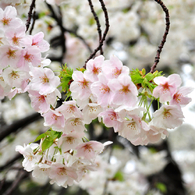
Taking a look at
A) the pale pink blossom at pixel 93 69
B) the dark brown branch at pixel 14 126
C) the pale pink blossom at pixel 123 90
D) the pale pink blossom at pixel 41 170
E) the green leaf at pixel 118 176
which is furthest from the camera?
the green leaf at pixel 118 176

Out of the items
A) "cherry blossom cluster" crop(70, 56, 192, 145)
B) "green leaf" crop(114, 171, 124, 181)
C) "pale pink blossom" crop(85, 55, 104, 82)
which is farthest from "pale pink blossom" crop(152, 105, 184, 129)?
"green leaf" crop(114, 171, 124, 181)

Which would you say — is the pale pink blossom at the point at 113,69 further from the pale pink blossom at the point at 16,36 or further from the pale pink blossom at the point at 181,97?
the pale pink blossom at the point at 16,36

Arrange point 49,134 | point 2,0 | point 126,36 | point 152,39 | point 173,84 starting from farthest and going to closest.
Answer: point 152,39 < point 126,36 < point 2,0 < point 49,134 < point 173,84

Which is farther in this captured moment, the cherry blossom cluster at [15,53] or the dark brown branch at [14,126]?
the dark brown branch at [14,126]

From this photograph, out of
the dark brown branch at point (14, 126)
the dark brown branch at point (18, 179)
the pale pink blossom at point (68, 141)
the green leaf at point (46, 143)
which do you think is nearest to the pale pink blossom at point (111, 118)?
the pale pink blossom at point (68, 141)

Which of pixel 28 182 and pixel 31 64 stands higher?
pixel 31 64

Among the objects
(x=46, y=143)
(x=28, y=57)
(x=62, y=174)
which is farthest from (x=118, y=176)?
(x=28, y=57)

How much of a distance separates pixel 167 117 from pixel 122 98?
0.18 meters

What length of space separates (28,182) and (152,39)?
4.36 m

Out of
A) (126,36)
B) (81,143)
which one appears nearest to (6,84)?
(81,143)

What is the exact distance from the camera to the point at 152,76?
87 cm

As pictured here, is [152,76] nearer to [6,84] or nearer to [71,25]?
[6,84]

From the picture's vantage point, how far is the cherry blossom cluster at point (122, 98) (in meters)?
0.80

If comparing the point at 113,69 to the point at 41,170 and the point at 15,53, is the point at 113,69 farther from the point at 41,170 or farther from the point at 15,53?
the point at 41,170
